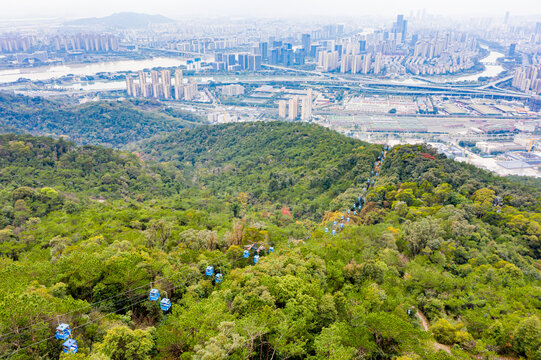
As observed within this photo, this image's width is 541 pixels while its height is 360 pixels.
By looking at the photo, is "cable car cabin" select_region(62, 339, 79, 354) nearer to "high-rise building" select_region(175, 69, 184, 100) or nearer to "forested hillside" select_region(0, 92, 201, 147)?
"forested hillside" select_region(0, 92, 201, 147)

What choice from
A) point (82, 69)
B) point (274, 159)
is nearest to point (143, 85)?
point (82, 69)

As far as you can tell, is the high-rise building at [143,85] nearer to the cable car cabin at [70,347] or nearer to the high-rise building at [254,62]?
the high-rise building at [254,62]

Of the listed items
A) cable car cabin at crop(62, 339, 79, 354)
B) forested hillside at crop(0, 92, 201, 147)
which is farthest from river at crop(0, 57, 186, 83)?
cable car cabin at crop(62, 339, 79, 354)

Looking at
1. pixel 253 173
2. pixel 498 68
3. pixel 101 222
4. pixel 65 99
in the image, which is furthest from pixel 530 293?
pixel 498 68

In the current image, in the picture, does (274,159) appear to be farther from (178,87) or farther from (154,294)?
(178,87)

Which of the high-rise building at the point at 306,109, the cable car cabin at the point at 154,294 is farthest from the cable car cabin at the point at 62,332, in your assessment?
the high-rise building at the point at 306,109

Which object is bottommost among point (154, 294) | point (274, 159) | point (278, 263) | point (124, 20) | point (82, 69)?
point (274, 159)
